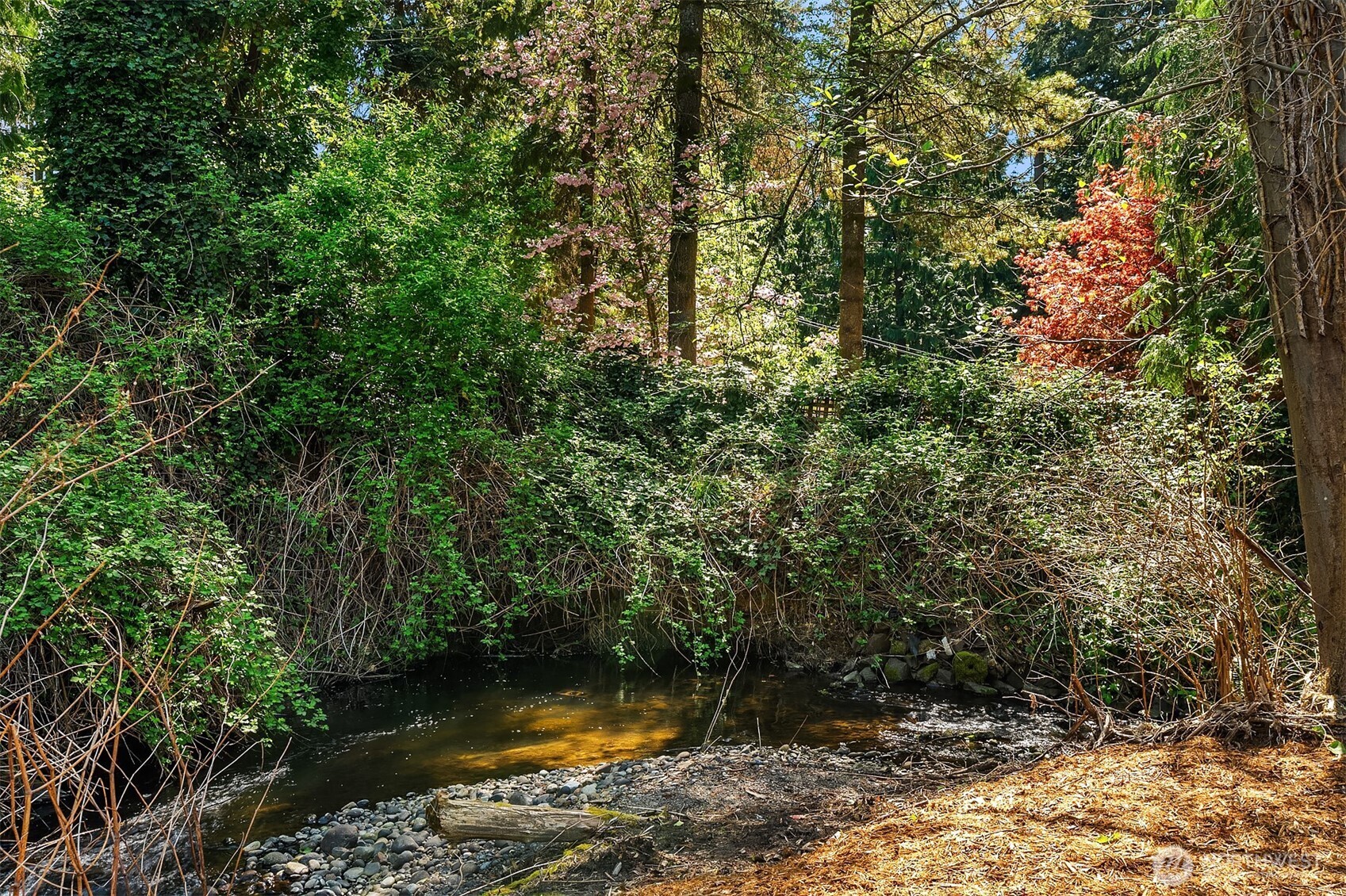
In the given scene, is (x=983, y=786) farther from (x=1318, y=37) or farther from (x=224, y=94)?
(x=224, y=94)

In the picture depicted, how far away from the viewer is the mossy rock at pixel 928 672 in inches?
307

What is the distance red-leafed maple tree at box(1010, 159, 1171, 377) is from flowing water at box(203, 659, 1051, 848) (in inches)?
230

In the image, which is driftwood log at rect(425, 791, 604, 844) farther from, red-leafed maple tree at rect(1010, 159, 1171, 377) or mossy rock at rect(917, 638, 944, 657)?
red-leafed maple tree at rect(1010, 159, 1171, 377)

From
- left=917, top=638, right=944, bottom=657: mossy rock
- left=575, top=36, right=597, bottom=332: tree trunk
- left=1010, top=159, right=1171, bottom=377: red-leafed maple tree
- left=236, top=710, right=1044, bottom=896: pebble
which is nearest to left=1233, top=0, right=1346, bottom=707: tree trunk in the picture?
left=236, top=710, right=1044, bottom=896: pebble

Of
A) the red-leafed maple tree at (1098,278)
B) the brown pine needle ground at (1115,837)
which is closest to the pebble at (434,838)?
the brown pine needle ground at (1115,837)

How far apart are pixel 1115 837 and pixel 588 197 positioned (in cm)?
1122

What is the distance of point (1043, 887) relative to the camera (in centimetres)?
287

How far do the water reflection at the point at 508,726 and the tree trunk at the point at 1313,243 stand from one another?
328cm

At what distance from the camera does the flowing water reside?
590 cm

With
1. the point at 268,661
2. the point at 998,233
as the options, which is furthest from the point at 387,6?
the point at 268,661

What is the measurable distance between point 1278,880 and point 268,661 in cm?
538

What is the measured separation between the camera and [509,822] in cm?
492

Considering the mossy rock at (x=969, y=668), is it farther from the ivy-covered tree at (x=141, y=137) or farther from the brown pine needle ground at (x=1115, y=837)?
the ivy-covered tree at (x=141, y=137)

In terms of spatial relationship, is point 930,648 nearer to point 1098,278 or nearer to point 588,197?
point 1098,278
